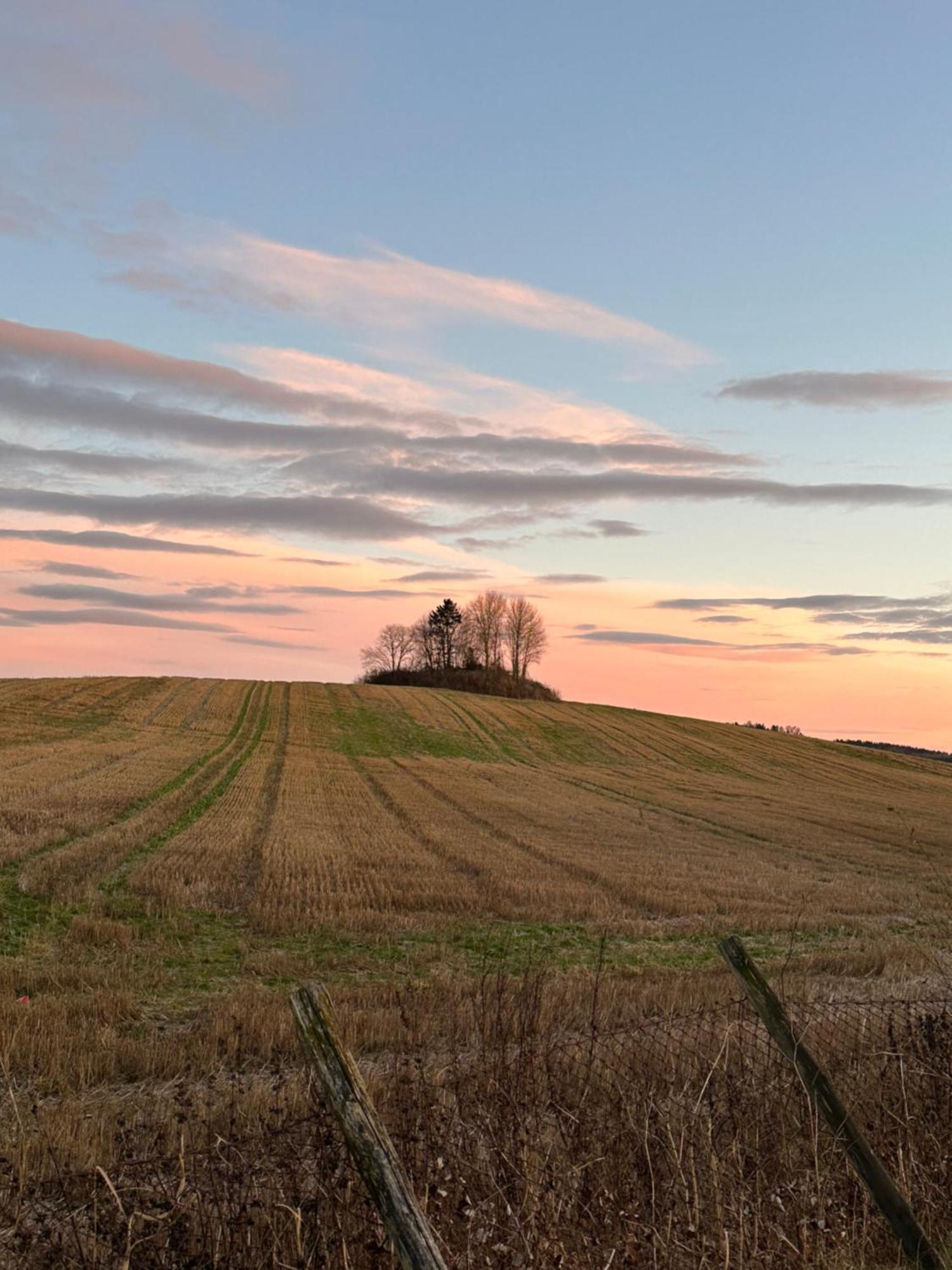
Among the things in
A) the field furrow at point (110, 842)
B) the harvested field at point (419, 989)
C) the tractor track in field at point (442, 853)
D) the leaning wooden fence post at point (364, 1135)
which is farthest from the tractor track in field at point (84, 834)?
the leaning wooden fence post at point (364, 1135)

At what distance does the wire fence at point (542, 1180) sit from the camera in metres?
4.80

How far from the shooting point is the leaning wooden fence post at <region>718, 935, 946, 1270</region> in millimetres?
5250

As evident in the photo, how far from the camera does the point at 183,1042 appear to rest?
9.00 metres

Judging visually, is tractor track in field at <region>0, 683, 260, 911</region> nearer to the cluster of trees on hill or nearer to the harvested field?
the harvested field

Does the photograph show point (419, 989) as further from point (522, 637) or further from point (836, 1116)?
point (522, 637)

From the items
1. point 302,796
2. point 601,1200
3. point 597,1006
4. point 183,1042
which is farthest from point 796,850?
point 601,1200

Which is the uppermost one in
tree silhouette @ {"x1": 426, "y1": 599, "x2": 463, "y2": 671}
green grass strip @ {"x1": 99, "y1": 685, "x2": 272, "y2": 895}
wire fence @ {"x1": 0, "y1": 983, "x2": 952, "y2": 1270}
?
tree silhouette @ {"x1": 426, "y1": 599, "x2": 463, "y2": 671}

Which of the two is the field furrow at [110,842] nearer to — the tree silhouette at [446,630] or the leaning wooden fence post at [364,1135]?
the leaning wooden fence post at [364,1135]

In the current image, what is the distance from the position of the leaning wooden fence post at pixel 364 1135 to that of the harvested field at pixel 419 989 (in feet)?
2.75

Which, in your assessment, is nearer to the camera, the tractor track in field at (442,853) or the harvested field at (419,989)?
the harvested field at (419,989)

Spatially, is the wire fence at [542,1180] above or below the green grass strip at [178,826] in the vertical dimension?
above

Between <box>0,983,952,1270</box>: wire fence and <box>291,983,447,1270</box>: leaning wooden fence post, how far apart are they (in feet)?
2.34

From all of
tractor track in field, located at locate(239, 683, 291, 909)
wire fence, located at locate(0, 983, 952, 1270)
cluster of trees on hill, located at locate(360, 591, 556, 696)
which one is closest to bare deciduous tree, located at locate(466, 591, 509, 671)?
cluster of trees on hill, located at locate(360, 591, 556, 696)

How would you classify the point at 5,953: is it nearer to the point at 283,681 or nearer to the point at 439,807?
the point at 439,807
